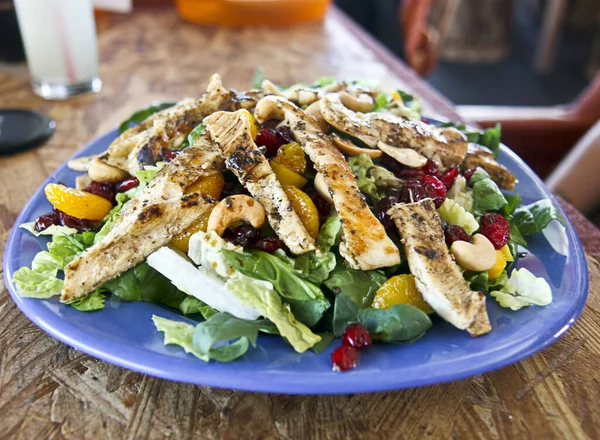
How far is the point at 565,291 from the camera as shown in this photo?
1.76m

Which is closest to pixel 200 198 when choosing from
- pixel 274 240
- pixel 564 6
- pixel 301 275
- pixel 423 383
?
pixel 274 240

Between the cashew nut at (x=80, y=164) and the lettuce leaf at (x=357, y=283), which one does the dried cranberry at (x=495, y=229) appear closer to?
the lettuce leaf at (x=357, y=283)

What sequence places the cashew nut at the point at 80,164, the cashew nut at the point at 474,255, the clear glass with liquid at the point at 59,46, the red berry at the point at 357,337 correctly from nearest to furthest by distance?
the red berry at the point at 357,337 < the cashew nut at the point at 474,255 < the cashew nut at the point at 80,164 < the clear glass with liquid at the point at 59,46

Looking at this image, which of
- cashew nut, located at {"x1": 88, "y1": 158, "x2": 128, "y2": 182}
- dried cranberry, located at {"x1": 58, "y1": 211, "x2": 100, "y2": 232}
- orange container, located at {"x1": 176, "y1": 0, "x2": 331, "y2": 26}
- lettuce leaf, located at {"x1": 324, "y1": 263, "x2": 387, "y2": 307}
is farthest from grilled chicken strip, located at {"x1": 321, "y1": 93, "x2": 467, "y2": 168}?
orange container, located at {"x1": 176, "y1": 0, "x2": 331, "y2": 26}

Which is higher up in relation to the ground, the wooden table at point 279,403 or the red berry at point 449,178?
the red berry at point 449,178

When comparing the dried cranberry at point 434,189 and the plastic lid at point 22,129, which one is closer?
the dried cranberry at point 434,189

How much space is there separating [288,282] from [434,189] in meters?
0.64

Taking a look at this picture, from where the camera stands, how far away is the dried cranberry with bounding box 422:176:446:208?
2.00 meters

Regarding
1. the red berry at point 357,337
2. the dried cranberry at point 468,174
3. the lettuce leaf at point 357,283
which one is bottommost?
the dried cranberry at point 468,174

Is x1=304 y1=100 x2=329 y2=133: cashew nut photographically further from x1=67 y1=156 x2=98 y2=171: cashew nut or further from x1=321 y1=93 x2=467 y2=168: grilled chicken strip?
x1=67 y1=156 x2=98 y2=171: cashew nut

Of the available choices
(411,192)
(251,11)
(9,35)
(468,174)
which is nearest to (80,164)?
(411,192)

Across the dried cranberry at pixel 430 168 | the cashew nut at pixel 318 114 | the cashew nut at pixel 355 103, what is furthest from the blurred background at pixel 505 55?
the cashew nut at pixel 318 114

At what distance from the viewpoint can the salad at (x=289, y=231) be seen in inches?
64.0

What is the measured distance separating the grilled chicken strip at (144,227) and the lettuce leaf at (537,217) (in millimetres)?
1113
